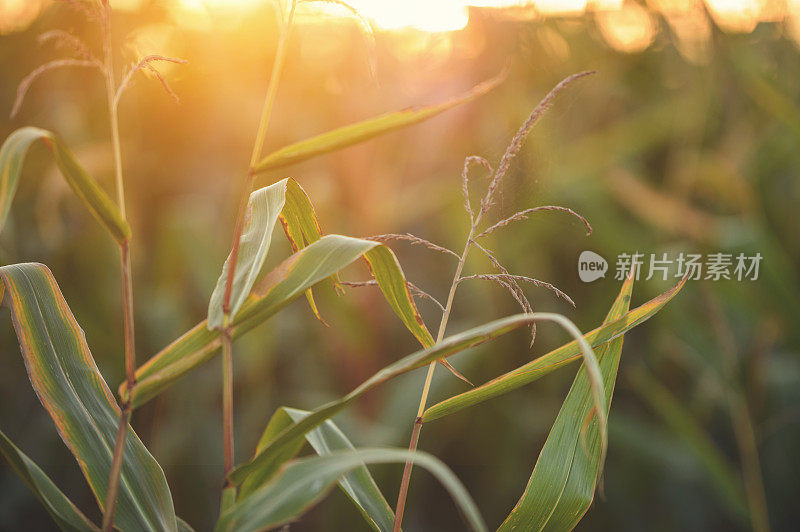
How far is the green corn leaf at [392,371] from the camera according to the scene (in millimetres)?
187

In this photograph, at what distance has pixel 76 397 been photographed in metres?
0.25

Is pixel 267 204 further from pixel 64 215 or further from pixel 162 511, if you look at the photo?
pixel 64 215

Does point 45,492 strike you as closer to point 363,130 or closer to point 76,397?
point 76,397

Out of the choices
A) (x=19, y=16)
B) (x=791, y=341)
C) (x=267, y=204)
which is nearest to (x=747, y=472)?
(x=791, y=341)

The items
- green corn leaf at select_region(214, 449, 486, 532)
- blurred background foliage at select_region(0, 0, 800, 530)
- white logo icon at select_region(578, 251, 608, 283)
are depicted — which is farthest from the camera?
blurred background foliage at select_region(0, 0, 800, 530)

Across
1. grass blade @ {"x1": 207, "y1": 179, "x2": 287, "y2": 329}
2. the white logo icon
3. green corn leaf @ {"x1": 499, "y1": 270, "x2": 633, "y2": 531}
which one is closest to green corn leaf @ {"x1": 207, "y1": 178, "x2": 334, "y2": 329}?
grass blade @ {"x1": 207, "y1": 179, "x2": 287, "y2": 329}

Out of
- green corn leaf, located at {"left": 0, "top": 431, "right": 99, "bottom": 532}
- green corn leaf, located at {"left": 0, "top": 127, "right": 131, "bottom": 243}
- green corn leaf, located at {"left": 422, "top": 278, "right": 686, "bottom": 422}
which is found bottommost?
green corn leaf, located at {"left": 0, "top": 431, "right": 99, "bottom": 532}

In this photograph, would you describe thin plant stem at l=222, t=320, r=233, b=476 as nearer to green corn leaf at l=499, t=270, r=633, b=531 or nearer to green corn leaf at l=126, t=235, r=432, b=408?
green corn leaf at l=126, t=235, r=432, b=408

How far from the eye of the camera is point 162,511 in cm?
26

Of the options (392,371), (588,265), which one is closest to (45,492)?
(392,371)

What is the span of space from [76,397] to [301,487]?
0.12 metres

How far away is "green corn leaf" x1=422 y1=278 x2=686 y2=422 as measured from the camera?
0.73 feet

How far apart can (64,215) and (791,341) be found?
41.8 inches

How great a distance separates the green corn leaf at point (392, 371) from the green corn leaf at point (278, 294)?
0.04 m
